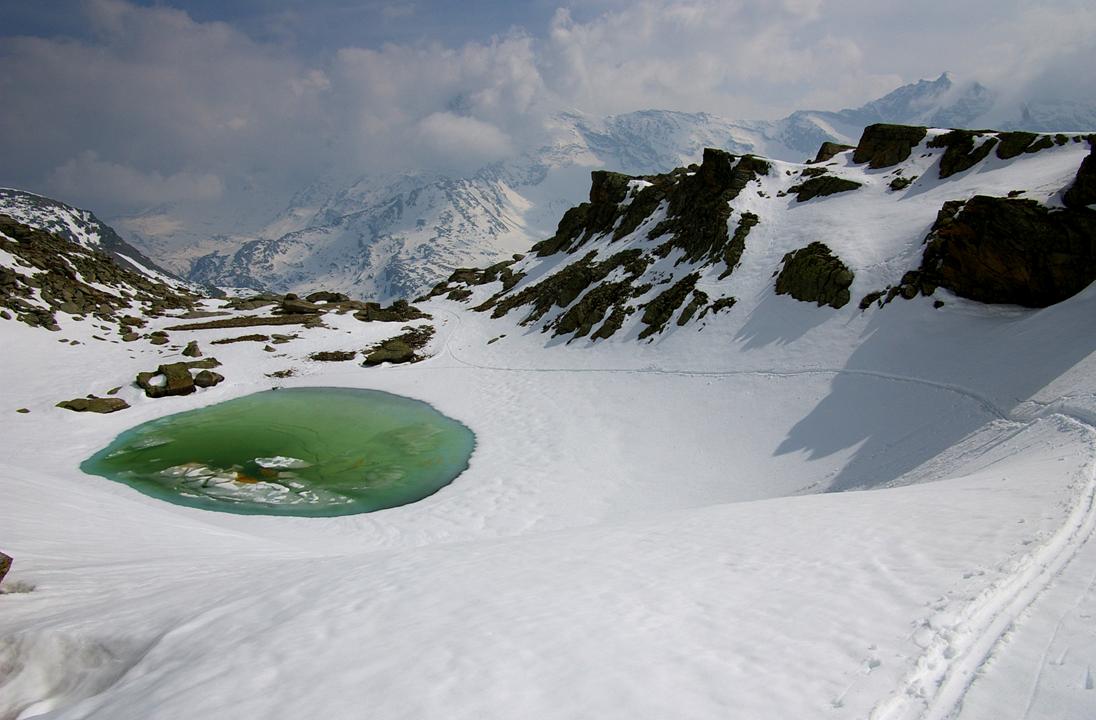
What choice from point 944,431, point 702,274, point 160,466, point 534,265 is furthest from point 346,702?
point 534,265

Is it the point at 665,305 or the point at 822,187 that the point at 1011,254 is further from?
the point at 822,187

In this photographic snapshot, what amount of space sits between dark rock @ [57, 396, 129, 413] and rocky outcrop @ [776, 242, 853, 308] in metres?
43.8

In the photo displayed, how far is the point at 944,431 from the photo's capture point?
59.7 ft

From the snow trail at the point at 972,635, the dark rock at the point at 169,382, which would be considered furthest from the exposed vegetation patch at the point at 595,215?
the snow trail at the point at 972,635

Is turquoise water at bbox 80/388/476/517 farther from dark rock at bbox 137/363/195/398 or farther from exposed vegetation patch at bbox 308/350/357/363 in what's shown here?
exposed vegetation patch at bbox 308/350/357/363

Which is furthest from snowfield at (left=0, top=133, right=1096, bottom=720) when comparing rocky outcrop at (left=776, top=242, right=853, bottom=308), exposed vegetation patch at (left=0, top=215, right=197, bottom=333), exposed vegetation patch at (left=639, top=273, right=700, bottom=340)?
exposed vegetation patch at (left=0, top=215, right=197, bottom=333)

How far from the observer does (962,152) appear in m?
36.2

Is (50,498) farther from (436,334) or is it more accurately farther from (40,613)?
(436,334)

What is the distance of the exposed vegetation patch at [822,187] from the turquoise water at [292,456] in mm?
35479

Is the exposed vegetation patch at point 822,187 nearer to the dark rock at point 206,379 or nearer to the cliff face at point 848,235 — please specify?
the cliff face at point 848,235

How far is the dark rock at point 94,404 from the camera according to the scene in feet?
96.6

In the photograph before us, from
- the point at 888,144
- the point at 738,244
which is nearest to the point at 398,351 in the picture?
the point at 738,244

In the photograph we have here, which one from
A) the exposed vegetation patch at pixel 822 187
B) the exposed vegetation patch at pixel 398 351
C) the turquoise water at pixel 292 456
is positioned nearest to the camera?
the turquoise water at pixel 292 456

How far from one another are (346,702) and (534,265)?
7662cm
